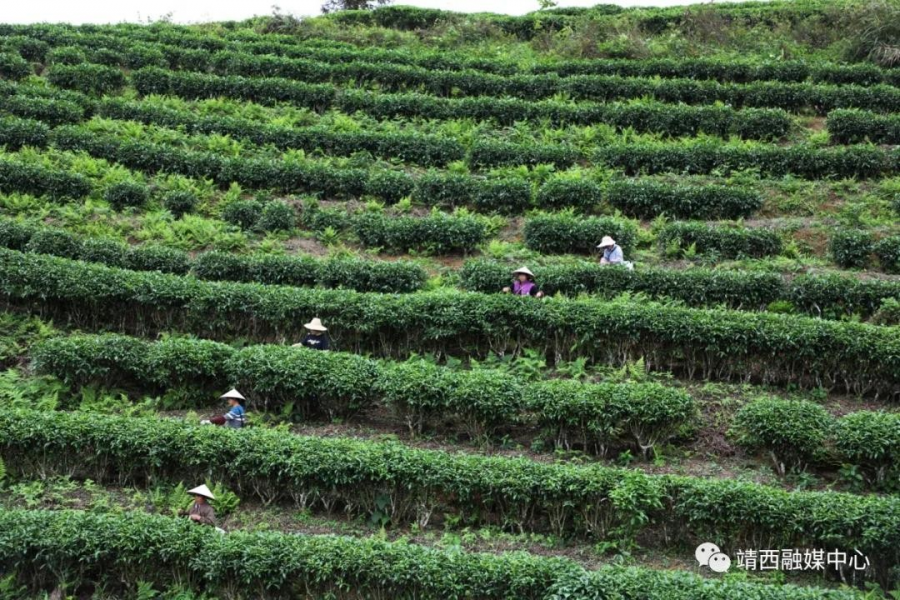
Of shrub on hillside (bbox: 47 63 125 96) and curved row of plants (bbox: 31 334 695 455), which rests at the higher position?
shrub on hillside (bbox: 47 63 125 96)

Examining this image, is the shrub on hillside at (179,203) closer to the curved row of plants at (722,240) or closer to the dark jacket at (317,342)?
the dark jacket at (317,342)

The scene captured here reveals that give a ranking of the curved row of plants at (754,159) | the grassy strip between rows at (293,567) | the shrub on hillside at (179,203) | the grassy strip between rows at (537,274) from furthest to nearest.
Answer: the curved row of plants at (754,159) → the shrub on hillside at (179,203) → the grassy strip between rows at (537,274) → the grassy strip between rows at (293,567)

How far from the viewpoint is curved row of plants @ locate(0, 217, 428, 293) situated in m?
17.6

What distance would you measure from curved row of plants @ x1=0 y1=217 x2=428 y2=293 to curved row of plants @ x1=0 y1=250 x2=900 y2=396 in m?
0.92

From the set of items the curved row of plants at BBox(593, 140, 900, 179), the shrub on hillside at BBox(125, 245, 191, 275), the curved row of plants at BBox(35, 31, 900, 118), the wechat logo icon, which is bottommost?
the wechat logo icon

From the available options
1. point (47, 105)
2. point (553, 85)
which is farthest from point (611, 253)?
point (47, 105)

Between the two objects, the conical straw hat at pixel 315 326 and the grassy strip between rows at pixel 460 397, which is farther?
the conical straw hat at pixel 315 326

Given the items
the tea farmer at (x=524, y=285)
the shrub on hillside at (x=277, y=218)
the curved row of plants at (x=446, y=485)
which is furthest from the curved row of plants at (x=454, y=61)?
the curved row of plants at (x=446, y=485)

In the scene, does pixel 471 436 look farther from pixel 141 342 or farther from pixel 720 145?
pixel 720 145

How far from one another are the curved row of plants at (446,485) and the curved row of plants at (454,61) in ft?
61.2

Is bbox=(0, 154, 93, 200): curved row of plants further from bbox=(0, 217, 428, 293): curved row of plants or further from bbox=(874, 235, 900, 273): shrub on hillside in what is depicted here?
bbox=(874, 235, 900, 273): shrub on hillside

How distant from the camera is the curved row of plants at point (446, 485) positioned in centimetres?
1095

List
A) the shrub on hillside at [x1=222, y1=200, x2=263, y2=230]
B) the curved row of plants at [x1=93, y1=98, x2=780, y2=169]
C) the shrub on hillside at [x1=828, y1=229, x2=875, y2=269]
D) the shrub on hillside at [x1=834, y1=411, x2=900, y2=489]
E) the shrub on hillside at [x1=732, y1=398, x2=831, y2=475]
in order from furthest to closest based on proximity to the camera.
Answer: the curved row of plants at [x1=93, y1=98, x2=780, y2=169], the shrub on hillside at [x1=222, y1=200, x2=263, y2=230], the shrub on hillside at [x1=828, y1=229, x2=875, y2=269], the shrub on hillside at [x1=732, y1=398, x2=831, y2=475], the shrub on hillside at [x1=834, y1=411, x2=900, y2=489]

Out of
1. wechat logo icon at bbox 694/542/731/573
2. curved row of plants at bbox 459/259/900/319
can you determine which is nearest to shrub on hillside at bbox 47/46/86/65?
curved row of plants at bbox 459/259/900/319
